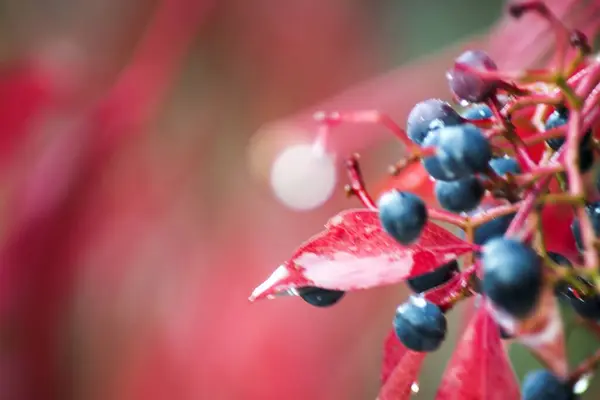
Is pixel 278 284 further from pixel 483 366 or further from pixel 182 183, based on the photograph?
pixel 182 183

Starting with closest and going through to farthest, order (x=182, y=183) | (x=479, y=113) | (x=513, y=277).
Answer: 1. (x=513, y=277)
2. (x=479, y=113)
3. (x=182, y=183)

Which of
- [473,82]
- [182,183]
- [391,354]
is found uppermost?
[473,82]

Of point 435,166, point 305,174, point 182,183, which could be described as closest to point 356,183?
point 435,166

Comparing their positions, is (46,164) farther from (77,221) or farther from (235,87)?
(235,87)

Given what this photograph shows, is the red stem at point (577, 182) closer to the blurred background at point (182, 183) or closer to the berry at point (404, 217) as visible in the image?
the berry at point (404, 217)

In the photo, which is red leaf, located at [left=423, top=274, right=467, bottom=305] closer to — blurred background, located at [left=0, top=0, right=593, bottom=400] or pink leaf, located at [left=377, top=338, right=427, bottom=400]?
pink leaf, located at [left=377, top=338, right=427, bottom=400]

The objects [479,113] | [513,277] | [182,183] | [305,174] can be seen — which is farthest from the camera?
[182,183]

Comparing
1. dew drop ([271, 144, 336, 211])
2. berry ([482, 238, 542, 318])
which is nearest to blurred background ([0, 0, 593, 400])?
dew drop ([271, 144, 336, 211])
